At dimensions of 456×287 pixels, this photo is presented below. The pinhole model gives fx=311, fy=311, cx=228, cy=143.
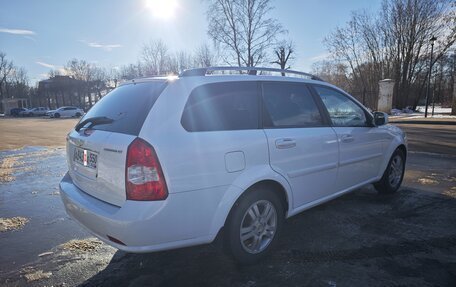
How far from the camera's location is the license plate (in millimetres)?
2668

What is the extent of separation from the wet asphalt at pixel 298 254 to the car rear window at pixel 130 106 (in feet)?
4.44

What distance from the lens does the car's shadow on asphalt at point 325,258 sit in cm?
271

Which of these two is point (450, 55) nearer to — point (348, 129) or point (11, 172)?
point (348, 129)

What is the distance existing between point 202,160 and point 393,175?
12.6 feet

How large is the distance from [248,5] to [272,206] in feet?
107

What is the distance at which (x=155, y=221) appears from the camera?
7.47 ft

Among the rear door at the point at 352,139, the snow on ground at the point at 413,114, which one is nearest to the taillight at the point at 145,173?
the rear door at the point at 352,139

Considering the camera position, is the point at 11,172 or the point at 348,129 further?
the point at 11,172

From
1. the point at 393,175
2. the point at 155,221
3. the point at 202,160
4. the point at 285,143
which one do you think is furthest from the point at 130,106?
the point at 393,175

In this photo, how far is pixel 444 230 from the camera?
361 cm

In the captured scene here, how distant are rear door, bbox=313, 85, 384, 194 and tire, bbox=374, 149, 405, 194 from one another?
1.25 feet

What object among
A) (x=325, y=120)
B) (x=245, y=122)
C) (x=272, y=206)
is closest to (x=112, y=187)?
(x=245, y=122)

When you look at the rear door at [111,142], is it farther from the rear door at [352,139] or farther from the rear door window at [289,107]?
the rear door at [352,139]

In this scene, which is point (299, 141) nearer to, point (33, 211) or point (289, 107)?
point (289, 107)
